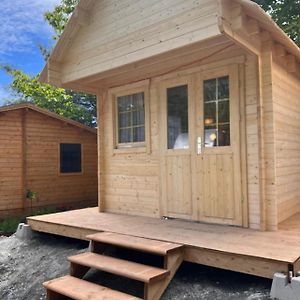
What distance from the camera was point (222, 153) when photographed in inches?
176

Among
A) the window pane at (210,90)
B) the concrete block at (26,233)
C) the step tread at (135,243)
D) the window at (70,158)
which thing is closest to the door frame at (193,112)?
the window pane at (210,90)

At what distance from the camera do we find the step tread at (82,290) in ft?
10.1

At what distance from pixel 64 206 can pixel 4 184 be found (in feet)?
6.43

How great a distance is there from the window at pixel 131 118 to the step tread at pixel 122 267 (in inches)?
91.3

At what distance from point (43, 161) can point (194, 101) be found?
623 cm

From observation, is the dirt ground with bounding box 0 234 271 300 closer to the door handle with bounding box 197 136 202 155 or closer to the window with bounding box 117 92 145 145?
the door handle with bounding box 197 136 202 155

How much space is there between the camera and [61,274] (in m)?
4.14

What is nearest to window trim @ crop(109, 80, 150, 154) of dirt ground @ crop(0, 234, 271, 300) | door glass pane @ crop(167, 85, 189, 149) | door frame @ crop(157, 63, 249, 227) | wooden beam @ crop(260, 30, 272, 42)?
door frame @ crop(157, 63, 249, 227)

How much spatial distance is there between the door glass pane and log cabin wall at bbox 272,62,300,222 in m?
1.21

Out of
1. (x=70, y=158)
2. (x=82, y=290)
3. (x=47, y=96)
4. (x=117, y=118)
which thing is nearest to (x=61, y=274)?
(x=82, y=290)

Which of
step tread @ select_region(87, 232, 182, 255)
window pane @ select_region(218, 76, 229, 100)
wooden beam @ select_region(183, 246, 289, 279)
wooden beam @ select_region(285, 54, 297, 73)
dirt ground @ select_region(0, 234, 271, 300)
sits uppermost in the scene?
wooden beam @ select_region(285, 54, 297, 73)

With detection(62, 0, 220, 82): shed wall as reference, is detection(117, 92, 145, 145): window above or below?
below

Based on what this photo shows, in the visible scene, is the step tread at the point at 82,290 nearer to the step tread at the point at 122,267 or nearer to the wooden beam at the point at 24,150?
the step tread at the point at 122,267

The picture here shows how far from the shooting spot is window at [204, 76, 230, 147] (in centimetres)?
446
